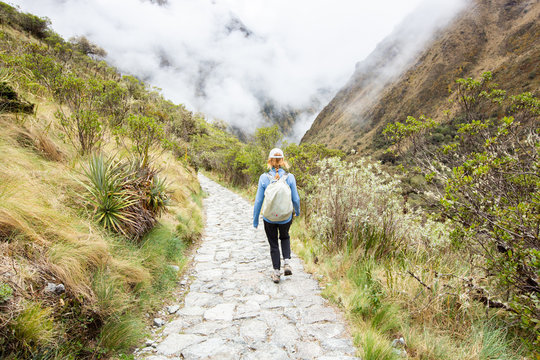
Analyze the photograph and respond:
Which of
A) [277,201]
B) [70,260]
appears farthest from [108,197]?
[277,201]

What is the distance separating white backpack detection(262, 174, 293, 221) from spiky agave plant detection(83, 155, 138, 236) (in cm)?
212

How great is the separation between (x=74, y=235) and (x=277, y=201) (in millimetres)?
2479

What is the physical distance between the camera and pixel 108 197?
371 cm

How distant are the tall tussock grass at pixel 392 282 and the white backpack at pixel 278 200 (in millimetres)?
1257

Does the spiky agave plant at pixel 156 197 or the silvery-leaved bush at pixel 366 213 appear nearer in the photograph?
the silvery-leaved bush at pixel 366 213

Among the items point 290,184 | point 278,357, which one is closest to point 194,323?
point 278,357

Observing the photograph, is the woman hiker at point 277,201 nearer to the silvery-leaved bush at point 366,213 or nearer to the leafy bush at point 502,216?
the silvery-leaved bush at point 366,213

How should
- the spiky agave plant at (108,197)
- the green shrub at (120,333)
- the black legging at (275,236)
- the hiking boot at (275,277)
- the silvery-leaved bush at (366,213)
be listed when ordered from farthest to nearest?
1. the silvery-leaved bush at (366,213)
2. the black legging at (275,236)
3. the hiking boot at (275,277)
4. the spiky agave plant at (108,197)
5. the green shrub at (120,333)

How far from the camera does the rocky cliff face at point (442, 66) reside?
51.7m

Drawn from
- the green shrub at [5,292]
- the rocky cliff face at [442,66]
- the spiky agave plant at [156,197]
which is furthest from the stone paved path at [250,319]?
the rocky cliff face at [442,66]

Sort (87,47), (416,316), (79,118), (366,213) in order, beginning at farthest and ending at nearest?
1. (87,47)
2. (79,118)
3. (366,213)
4. (416,316)

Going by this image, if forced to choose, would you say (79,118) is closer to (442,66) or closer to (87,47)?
(87,47)

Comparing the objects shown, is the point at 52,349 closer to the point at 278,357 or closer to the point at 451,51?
the point at 278,357

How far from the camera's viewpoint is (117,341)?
2.26 meters
